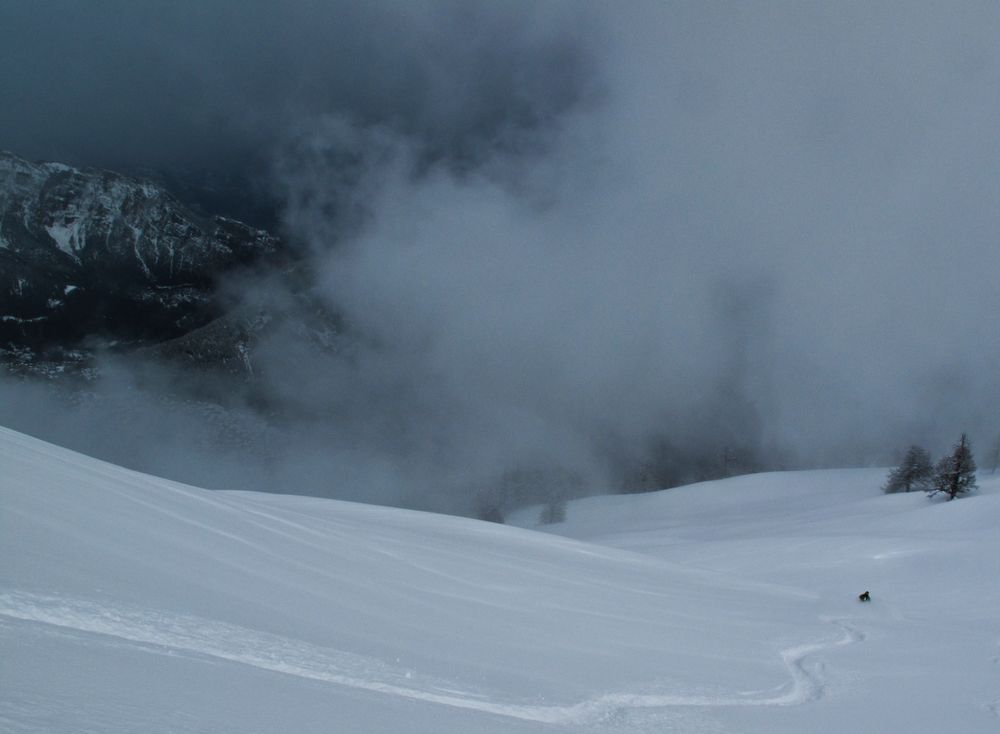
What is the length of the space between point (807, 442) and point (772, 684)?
181 metres

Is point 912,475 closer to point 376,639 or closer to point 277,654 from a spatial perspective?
point 376,639

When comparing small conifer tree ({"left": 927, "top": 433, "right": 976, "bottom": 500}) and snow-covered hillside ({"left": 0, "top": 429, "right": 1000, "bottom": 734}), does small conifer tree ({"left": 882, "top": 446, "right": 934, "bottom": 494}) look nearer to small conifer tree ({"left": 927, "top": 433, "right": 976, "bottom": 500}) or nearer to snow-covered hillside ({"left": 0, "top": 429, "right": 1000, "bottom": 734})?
small conifer tree ({"left": 927, "top": 433, "right": 976, "bottom": 500})

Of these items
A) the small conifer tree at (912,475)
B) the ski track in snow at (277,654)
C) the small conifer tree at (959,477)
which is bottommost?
the ski track in snow at (277,654)

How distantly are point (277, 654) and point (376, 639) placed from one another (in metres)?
1.33

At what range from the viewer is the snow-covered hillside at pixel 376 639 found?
11.3 ft

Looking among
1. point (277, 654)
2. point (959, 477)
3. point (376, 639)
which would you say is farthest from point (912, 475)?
point (277, 654)

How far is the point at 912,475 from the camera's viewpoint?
54.7 meters

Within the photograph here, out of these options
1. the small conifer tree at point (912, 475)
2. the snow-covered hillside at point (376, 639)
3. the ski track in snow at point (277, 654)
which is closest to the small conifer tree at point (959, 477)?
the small conifer tree at point (912, 475)

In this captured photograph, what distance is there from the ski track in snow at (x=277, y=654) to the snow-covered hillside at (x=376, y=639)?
20mm

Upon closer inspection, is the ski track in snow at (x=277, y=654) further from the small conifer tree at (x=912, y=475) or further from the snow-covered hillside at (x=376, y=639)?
the small conifer tree at (x=912, y=475)

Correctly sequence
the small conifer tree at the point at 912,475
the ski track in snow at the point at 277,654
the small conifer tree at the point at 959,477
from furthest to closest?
the small conifer tree at the point at 912,475, the small conifer tree at the point at 959,477, the ski track in snow at the point at 277,654

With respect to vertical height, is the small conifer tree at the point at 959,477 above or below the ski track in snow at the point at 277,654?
above

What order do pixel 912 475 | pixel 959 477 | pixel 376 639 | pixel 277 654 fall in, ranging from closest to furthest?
pixel 277 654
pixel 376 639
pixel 959 477
pixel 912 475

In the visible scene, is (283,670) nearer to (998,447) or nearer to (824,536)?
(824,536)
